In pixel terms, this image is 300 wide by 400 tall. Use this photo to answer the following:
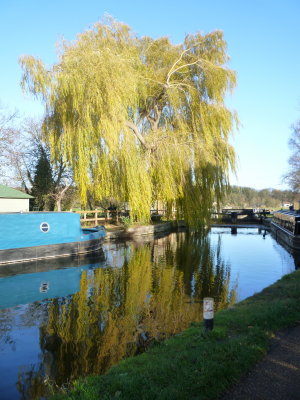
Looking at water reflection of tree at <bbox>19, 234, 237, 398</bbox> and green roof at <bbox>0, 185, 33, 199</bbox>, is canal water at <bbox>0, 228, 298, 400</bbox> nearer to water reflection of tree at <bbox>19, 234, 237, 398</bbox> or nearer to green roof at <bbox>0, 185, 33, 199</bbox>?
water reflection of tree at <bbox>19, 234, 237, 398</bbox>

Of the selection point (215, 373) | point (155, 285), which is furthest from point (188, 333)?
point (155, 285)

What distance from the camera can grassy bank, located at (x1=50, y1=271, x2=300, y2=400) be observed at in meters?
3.27

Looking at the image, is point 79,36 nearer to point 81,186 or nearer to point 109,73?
point 109,73

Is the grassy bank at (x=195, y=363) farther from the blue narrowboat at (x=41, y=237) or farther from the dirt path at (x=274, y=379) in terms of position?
the blue narrowboat at (x=41, y=237)

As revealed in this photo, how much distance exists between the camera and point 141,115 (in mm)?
20422

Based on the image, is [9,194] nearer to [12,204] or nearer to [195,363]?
[12,204]

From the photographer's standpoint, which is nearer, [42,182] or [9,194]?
[9,194]

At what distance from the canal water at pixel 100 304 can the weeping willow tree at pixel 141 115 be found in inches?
156

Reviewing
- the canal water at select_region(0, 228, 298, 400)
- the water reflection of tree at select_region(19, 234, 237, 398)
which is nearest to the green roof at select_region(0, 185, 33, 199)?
the canal water at select_region(0, 228, 298, 400)

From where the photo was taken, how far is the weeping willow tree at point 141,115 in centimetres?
1434

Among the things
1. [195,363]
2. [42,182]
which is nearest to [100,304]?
[195,363]

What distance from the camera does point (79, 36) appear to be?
→ 52.4 ft

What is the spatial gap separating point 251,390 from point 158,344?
1.83 meters

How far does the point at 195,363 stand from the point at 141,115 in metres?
18.0
